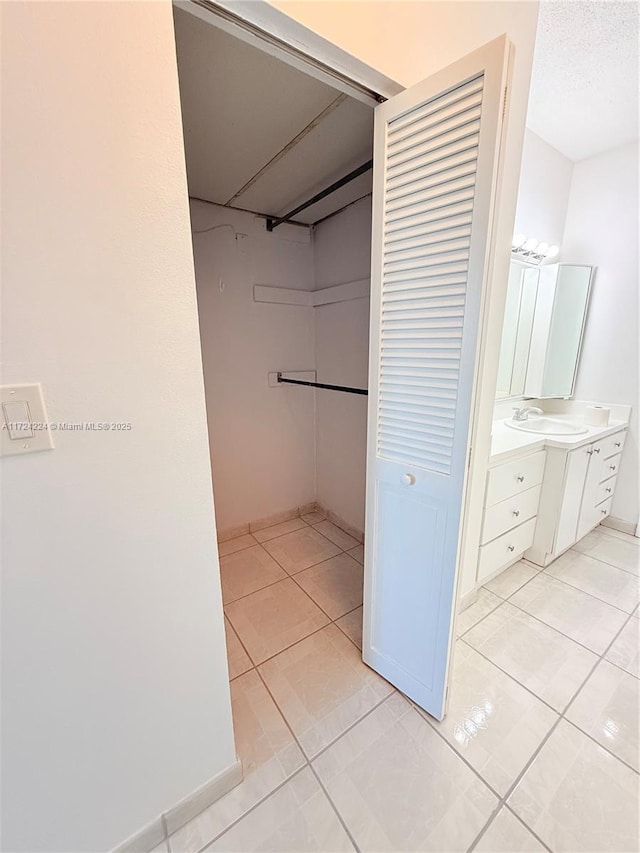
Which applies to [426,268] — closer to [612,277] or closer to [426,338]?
[426,338]

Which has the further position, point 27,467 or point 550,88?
point 550,88

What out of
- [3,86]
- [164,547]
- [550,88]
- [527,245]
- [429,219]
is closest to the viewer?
[3,86]

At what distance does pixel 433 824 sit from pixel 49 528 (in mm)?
1368

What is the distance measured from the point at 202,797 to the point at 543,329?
10.2 ft

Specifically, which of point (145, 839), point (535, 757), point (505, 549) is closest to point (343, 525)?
point (505, 549)

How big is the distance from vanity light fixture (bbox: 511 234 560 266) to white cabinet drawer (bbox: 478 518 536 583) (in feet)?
5.81

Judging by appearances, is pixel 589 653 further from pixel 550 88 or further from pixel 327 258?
pixel 550 88

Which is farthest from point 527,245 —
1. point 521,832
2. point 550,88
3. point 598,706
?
point 521,832

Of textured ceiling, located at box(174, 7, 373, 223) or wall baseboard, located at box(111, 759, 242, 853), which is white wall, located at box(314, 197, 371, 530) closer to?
textured ceiling, located at box(174, 7, 373, 223)

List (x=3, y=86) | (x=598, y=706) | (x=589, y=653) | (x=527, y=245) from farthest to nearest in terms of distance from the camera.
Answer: (x=527, y=245) → (x=589, y=653) → (x=598, y=706) → (x=3, y=86)

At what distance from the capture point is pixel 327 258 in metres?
2.40

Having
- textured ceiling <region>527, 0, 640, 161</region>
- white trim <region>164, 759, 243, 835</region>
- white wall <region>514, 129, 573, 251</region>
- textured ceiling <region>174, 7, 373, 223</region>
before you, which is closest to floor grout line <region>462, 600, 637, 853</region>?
white trim <region>164, 759, 243, 835</region>

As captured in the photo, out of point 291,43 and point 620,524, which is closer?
point 291,43

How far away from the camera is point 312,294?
2.52 meters
